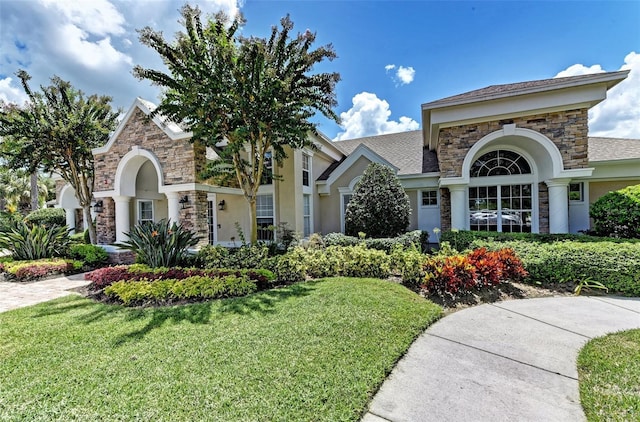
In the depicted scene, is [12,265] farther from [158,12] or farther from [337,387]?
[337,387]

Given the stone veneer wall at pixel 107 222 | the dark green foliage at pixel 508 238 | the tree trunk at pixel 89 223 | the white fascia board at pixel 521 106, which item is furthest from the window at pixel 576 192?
the tree trunk at pixel 89 223

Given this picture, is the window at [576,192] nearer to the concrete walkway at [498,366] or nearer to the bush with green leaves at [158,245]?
the concrete walkway at [498,366]

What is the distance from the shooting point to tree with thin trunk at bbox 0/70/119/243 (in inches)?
438

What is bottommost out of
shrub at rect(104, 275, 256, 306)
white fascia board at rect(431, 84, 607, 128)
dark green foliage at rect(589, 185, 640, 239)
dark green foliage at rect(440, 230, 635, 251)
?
shrub at rect(104, 275, 256, 306)

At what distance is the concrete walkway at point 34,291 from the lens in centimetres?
639

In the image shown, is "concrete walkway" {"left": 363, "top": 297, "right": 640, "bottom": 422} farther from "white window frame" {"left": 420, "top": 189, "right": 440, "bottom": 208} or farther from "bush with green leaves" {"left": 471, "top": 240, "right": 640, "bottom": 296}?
"white window frame" {"left": 420, "top": 189, "right": 440, "bottom": 208}

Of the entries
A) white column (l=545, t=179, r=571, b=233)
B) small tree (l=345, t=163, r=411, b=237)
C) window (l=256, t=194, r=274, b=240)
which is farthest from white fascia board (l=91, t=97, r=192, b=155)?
white column (l=545, t=179, r=571, b=233)

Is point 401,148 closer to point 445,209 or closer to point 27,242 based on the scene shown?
point 445,209

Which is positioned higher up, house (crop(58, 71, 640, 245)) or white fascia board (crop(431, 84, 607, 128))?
white fascia board (crop(431, 84, 607, 128))

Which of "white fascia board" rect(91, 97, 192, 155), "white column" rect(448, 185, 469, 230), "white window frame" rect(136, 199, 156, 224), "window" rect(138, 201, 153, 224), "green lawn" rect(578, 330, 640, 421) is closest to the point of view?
"green lawn" rect(578, 330, 640, 421)

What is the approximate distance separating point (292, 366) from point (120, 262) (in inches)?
440

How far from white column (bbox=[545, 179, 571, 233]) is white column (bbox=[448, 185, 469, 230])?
2812mm

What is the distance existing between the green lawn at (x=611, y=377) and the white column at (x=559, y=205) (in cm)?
675

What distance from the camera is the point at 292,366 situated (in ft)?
10.5
